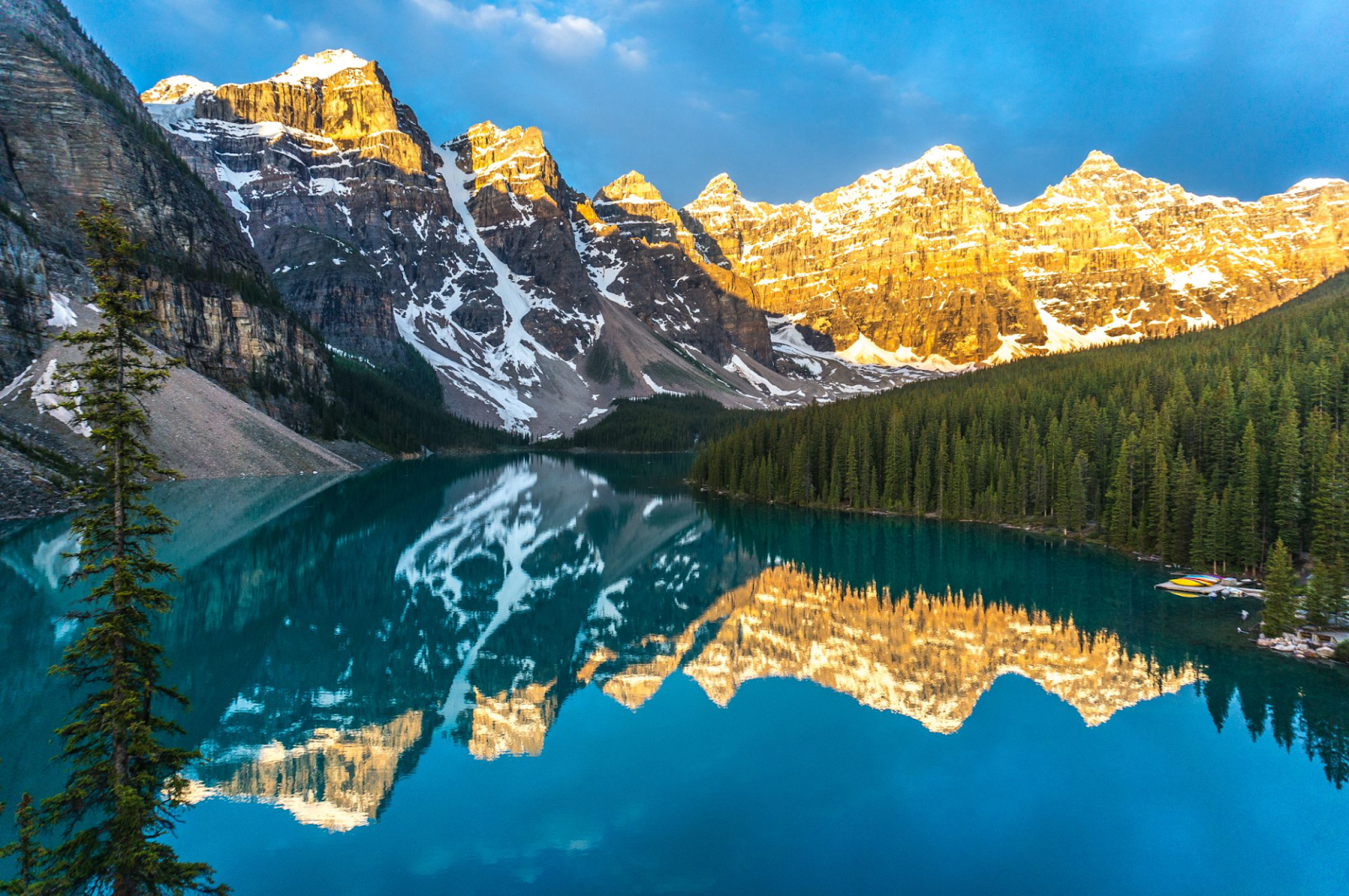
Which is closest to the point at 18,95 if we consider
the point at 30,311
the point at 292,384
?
the point at 30,311

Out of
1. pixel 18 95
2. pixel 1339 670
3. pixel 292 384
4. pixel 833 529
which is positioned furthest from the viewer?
pixel 292 384

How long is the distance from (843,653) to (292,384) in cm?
11624

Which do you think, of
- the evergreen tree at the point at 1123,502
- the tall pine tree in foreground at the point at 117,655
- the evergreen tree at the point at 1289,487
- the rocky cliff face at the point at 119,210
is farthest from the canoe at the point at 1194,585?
the rocky cliff face at the point at 119,210

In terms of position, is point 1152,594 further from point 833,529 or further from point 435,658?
point 435,658

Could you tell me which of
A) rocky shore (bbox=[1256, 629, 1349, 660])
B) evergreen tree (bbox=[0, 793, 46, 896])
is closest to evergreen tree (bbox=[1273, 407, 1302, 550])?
rocky shore (bbox=[1256, 629, 1349, 660])

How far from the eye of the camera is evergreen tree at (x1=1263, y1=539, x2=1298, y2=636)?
27.4m

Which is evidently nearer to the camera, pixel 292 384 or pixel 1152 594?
pixel 1152 594

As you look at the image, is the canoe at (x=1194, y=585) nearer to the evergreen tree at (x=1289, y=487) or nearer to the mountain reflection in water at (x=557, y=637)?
the mountain reflection in water at (x=557, y=637)

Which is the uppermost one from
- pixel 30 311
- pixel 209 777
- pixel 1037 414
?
pixel 30 311

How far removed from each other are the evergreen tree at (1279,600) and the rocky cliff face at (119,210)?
94.4m

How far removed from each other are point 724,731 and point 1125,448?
44.3 metres

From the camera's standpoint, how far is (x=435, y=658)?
27.1 metres

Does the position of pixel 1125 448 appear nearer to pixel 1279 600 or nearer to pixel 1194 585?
pixel 1194 585

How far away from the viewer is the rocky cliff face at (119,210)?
257 feet
